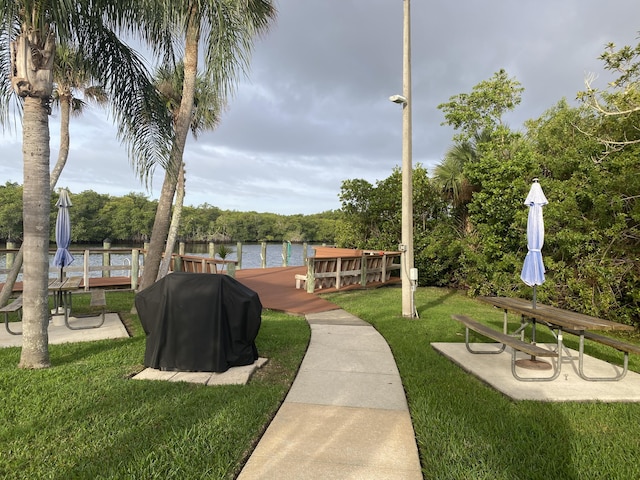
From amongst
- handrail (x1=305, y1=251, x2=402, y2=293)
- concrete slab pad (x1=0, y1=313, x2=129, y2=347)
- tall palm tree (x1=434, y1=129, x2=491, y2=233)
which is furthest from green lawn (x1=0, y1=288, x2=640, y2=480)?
tall palm tree (x1=434, y1=129, x2=491, y2=233)

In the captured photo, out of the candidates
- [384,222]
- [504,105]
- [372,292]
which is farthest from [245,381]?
[504,105]

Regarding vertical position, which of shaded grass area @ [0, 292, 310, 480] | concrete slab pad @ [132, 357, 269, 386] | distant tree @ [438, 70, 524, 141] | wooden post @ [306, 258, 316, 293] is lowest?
concrete slab pad @ [132, 357, 269, 386]

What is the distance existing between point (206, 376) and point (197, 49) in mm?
6897

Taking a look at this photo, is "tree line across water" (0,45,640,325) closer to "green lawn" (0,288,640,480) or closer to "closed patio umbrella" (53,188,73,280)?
"green lawn" (0,288,640,480)

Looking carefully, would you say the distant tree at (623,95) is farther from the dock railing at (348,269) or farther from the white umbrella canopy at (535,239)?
the dock railing at (348,269)

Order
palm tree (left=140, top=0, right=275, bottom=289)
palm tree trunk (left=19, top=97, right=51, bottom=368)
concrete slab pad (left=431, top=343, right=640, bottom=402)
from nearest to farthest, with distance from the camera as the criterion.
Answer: concrete slab pad (left=431, top=343, right=640, bottom=402), palm tree trunk (left=19, top=97, right=51, bottom=368), palm tree (left=140, top=0, right=275, bottom=289)

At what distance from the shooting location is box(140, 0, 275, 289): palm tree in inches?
301

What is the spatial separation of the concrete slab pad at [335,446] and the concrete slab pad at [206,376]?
2.95 ft

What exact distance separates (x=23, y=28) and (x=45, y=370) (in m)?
3.97

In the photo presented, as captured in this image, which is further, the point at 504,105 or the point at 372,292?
the point at 504,105

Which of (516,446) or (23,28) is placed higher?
(23,28)

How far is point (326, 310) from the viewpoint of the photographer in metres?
9.26

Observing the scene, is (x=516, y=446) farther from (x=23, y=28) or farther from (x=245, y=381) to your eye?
(x=23, y=28)

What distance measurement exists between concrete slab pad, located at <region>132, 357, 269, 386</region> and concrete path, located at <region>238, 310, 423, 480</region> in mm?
613
